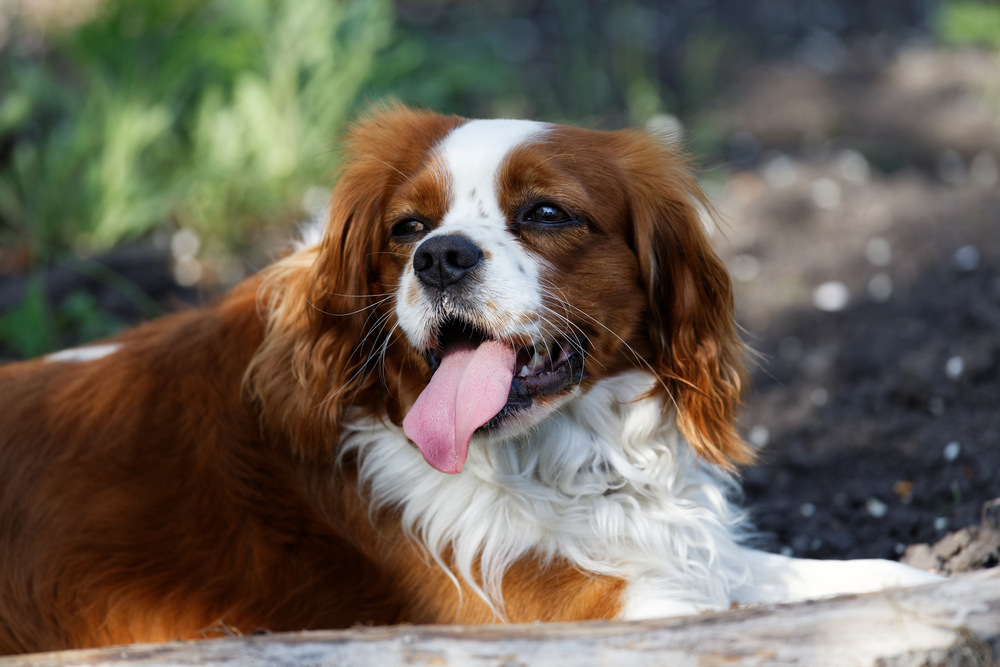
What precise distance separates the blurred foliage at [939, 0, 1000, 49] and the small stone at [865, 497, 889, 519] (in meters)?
4.74

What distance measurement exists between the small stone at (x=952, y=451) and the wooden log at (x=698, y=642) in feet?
5.55

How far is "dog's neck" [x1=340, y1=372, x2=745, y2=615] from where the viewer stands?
2.60 m

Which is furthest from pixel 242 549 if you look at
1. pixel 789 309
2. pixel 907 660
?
pixel 789 309

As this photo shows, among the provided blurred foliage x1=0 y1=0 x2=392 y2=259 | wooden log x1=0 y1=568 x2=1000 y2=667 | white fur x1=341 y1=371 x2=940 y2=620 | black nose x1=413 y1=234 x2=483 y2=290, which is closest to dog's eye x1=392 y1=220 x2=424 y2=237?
black nose x1=413 y1=234 x2=483 y2=290

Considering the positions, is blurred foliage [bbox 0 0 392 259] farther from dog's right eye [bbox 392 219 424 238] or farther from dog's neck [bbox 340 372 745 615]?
dog's neck [bbox 340 372 745 615]

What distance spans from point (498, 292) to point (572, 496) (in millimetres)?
655

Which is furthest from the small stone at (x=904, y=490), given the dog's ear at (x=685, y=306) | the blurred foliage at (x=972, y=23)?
the blurred foliage at (x=972, y=23)

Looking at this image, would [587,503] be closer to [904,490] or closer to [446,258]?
[446,258]

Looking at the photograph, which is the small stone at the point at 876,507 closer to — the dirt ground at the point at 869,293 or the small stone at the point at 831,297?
the dirt ground at the point at 869,293

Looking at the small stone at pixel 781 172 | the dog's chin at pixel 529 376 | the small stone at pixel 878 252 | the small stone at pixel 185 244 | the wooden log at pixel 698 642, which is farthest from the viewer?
the small stone at pixel 781 172

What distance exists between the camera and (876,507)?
11.0 feet

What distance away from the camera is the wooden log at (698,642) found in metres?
1.73

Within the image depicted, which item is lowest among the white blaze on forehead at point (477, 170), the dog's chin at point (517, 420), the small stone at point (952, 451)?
the small stone at point (952, 451)

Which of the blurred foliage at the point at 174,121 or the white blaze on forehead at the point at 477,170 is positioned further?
the blurred foliage at the point at 174,121
